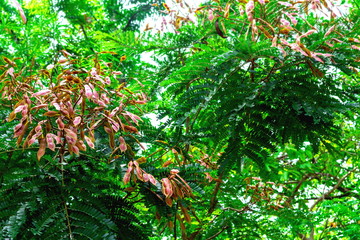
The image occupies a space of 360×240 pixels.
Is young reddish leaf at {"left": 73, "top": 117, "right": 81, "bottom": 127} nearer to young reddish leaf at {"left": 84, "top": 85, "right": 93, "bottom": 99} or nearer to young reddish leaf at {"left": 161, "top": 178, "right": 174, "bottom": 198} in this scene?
young reddish leaf at {"left": 84, "top": 85, "right": 93, "bottom": 99}

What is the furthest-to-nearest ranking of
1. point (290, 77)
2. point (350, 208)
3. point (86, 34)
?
point (86, 34) → point (350, 208) → point (290, 77)

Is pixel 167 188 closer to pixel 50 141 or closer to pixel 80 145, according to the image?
pixel 80 145

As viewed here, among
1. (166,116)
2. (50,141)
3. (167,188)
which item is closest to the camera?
(50,141)

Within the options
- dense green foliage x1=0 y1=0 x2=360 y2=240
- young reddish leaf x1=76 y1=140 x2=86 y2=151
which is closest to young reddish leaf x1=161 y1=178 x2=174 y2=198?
dense green foliage x1=0 y1=0 x2=360 y2=240

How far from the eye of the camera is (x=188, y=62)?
1972 mm

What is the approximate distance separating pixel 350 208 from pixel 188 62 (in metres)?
2.70

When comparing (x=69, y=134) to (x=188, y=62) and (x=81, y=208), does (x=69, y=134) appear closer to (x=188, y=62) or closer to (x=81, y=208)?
(x=81, y=208)

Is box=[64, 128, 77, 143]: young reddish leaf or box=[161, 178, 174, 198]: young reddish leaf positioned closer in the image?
box=[64, 128, 77, 143]: young reddish leaf

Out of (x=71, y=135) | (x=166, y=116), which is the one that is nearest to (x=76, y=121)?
(x=71, y=135)

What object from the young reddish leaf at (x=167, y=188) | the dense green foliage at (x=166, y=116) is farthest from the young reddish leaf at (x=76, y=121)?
the young reddish leaf at (x=167, y=188)

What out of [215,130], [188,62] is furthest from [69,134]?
[215,130]

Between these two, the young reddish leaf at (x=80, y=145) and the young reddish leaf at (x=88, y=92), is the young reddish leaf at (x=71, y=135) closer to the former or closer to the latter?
the young reddish leaf at (x=80, y=145)

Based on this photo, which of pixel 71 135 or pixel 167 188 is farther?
pixel 167 188

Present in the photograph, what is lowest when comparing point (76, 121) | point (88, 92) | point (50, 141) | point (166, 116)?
point (50, 141)
